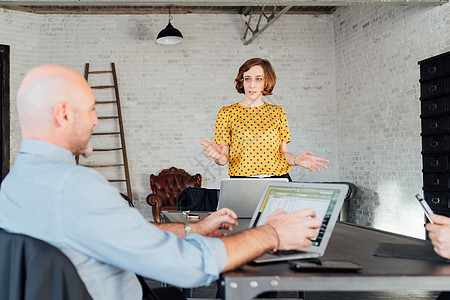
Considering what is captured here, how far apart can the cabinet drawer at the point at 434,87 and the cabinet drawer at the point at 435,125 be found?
0.28m

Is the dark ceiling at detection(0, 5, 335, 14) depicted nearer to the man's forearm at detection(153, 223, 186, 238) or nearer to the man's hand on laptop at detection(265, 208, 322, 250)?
the man's forearm at detection(153, 223, 186, 238)

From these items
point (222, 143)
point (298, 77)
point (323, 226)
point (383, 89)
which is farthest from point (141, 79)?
point (323, 226)

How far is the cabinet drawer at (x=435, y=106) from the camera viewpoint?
5.47m

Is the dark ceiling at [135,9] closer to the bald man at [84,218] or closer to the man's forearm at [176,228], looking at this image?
the man's forearm at [176,228]

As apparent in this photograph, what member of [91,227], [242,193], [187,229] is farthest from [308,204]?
[242,193]

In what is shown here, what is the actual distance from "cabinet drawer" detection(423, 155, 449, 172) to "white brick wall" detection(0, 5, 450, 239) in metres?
2.08

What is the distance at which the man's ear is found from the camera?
3.89 ft

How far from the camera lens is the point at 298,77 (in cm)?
901

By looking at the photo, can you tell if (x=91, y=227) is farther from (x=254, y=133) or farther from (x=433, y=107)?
(x=433, y=107)

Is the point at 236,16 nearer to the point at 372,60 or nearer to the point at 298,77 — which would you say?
the point at 298,77

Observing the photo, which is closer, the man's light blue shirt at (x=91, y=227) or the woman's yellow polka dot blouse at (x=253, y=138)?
the man's light blue shirt at (x=91, y=227)

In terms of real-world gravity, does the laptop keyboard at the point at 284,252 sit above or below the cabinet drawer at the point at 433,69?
below

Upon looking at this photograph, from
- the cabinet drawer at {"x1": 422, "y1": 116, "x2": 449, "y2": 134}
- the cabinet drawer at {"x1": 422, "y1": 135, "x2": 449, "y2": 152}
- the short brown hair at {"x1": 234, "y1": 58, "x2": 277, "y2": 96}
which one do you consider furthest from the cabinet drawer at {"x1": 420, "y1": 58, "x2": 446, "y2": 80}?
the short brown hair at {"x1": 234, "y1": 58, "x2": 277, "y2": 96}

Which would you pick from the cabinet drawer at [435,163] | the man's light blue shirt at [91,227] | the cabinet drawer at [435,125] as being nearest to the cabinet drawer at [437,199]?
the cabinet drawer at [435,163]
